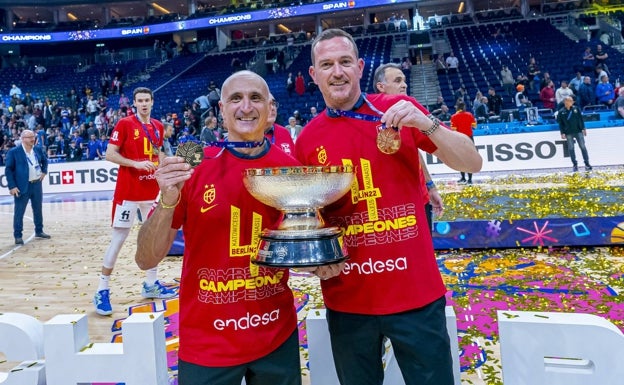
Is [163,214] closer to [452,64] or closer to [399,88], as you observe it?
[399,88]

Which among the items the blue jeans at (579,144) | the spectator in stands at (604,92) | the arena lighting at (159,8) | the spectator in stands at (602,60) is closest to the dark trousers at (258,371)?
the blue jeans at (579,144)

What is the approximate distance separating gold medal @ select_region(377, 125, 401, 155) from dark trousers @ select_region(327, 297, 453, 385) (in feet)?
1.65

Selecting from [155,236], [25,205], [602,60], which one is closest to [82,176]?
[25,205]

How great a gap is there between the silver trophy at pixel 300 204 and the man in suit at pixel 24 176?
6.86m

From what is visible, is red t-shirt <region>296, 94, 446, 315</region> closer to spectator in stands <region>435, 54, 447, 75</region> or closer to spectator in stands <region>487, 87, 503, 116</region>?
spectator in stands <region>487, 87, 503, 116</region>

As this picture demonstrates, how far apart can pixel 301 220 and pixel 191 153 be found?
14.8 inches

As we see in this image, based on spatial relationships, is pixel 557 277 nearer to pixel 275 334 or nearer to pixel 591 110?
pixel 275 334

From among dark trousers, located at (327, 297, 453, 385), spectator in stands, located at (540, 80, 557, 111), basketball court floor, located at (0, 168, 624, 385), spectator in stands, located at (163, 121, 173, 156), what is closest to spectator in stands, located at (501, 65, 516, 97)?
spectator in stands, located at (540, 80, 557, 111)

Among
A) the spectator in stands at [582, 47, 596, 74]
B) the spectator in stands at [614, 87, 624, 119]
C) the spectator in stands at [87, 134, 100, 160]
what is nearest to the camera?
the spectator in stands at [614, 87, 624, 119]

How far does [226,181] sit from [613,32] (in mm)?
22318

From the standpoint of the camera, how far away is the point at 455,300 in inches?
134

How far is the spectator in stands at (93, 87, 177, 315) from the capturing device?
3.62 m

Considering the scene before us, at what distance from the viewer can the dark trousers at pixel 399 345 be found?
142 centimetres

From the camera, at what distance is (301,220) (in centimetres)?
139
